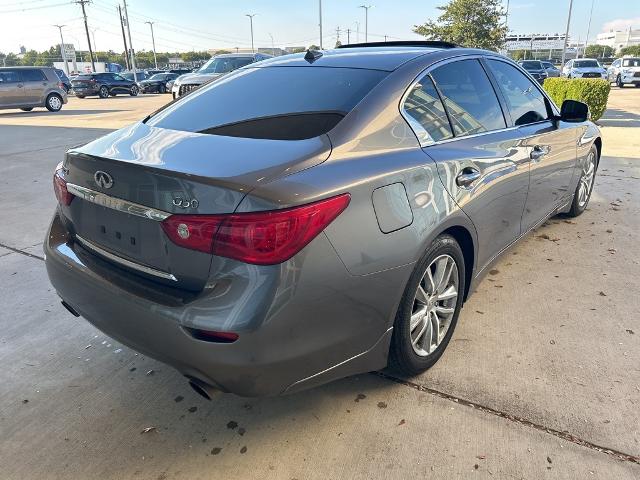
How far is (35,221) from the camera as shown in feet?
16.9

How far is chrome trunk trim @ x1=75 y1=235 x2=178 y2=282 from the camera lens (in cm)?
193

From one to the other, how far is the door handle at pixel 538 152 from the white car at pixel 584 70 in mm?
26184

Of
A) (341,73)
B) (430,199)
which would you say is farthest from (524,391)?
(341,73)

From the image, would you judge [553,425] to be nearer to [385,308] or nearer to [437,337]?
[437,337]

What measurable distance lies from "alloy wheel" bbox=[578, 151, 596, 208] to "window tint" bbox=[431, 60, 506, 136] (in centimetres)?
202

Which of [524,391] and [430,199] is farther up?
[430,199]

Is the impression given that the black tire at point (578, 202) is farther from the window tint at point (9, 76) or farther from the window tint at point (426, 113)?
the window tint at point (9, 76)

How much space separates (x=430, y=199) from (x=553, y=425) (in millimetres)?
1146

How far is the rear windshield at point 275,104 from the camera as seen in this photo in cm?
226

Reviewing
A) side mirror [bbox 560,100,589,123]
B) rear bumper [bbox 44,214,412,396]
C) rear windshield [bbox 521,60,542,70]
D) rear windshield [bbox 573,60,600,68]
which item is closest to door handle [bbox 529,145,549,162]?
side mirror [bbox 560,100,589,123]

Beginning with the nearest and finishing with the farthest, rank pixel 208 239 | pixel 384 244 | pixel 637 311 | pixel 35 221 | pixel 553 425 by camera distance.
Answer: pixel 208 239
pixel 384 244
pixel 553 425
pixel 637 311
pixel 35 221

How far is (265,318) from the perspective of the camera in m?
1.74

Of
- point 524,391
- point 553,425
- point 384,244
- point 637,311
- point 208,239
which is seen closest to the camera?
point 208,239

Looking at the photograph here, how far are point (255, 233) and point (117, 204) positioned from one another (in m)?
0.67
